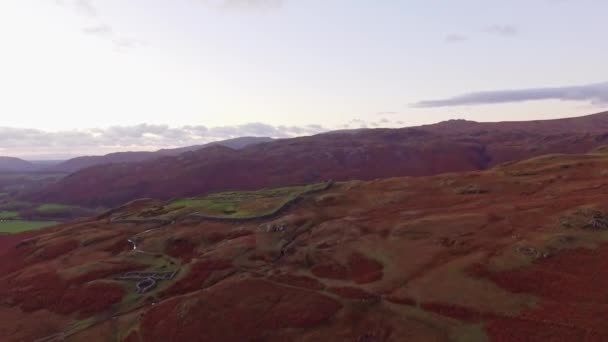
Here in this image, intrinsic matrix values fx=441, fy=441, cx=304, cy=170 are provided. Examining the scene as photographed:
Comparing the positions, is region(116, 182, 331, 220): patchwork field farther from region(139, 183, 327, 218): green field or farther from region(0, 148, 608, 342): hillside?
region(0, 148, 608, 342): hillside

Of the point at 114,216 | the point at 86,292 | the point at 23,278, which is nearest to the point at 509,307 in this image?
the point at 86,292

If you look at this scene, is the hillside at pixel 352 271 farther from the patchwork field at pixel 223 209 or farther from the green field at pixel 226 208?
the green field at pixel 226 208

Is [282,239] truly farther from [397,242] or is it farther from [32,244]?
[32,244]

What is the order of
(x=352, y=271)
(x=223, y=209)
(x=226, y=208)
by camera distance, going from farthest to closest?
(x=226, y=208) → (x=223, y=209) → (x=352, y=271)

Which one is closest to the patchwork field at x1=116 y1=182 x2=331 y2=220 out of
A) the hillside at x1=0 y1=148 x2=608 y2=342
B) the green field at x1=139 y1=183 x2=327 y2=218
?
the green field at x1=139 y1=183 x2=327 y2=218

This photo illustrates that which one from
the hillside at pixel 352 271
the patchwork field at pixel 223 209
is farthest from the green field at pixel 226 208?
the hillside at pixel 352 271

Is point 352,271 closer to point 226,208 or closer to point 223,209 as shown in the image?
point 223,209

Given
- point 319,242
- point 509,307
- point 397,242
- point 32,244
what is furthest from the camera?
point 32,244

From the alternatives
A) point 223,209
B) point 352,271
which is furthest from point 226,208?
point 352,271
